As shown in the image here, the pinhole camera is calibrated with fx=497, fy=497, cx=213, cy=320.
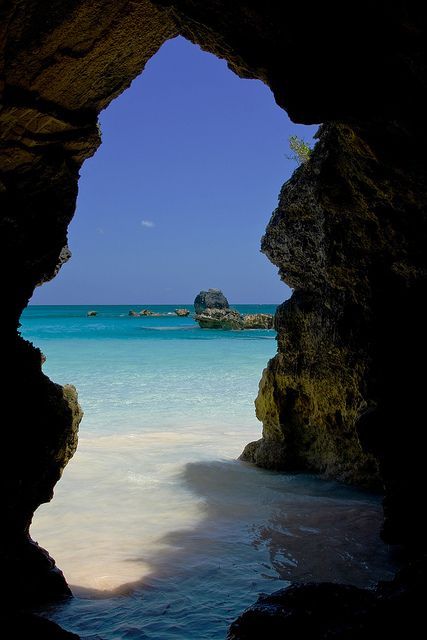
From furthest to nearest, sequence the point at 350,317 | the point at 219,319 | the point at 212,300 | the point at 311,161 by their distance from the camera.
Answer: the point at 212,300, the point at 219,319, the point at 350,317, the point at 311,161

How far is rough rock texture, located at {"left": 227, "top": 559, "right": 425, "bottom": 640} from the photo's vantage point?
200 centimetres

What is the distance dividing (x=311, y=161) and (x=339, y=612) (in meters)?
4.02

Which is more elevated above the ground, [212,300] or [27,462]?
[212,300]

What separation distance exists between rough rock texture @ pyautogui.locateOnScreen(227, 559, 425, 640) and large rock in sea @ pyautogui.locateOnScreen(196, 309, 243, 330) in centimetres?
4505

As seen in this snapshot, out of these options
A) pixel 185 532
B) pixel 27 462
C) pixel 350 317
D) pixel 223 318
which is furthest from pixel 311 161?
pixel 223 318

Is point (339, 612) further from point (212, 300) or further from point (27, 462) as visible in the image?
point (212, 300)

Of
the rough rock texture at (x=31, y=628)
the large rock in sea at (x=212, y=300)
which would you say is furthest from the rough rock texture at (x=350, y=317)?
the large rock in sea at (x=212, y=300)

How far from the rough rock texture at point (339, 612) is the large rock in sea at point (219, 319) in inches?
1774

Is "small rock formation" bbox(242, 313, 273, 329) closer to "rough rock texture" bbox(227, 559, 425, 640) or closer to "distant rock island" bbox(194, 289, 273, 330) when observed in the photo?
"distant rock island" bbox(194, 289, 273, 330)

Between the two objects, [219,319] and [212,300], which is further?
[212,300]

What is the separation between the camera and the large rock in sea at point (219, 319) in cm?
4791

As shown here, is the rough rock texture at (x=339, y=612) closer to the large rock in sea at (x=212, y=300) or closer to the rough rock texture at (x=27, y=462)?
the rough rock texture at (x=27, y=462)

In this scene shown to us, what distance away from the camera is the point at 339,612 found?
2.42 meters

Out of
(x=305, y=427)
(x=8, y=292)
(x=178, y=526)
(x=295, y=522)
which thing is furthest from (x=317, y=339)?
(x=8, y=292)
